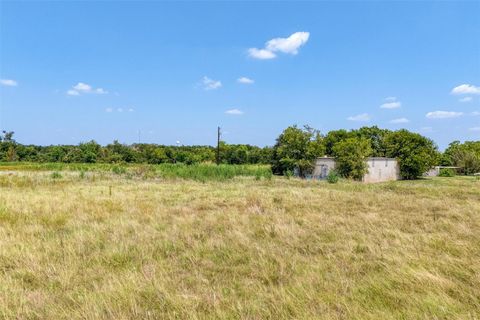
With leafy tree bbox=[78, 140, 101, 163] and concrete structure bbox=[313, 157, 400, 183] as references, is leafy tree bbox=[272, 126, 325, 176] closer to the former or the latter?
concrete structure bbox=[313, 157, 400, 183]

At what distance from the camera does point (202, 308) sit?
304 cm

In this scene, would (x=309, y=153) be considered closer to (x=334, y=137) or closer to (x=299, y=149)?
(x=299, y=149)

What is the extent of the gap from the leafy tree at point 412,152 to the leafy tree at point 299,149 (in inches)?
396

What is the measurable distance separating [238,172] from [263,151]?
1411 inches

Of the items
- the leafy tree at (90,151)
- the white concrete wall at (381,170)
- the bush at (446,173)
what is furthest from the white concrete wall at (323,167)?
the leafy tree at (90,151)

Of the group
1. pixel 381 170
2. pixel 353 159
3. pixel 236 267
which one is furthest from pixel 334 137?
pixel 236 267

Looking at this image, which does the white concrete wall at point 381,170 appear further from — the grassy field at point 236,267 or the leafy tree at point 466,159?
the grassy field at point 236,267

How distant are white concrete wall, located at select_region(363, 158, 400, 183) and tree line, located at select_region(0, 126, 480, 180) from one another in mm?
887

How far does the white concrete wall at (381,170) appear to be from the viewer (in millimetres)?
29906

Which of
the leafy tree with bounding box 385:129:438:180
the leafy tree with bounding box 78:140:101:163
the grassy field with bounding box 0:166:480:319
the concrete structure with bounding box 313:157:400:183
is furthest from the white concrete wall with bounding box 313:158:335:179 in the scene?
the leafy tree with bounding box 78:140:101:163

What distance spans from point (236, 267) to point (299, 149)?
27.7 m

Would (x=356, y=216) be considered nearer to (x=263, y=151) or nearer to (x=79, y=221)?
(x=79, y=221)

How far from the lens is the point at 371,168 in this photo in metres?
30.1

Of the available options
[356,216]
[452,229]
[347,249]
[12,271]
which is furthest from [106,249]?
[452,229]
